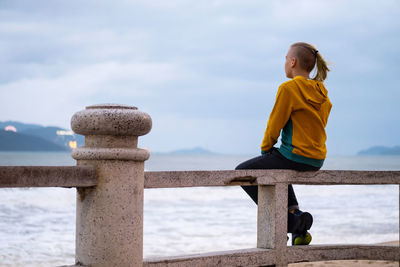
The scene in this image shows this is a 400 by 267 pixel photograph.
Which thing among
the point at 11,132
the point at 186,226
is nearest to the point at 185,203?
the point at 186,226

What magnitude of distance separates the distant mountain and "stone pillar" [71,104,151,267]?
8464 cm

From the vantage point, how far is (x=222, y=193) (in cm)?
2622

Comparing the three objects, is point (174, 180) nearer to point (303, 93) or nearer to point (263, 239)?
→ point (263, 239)

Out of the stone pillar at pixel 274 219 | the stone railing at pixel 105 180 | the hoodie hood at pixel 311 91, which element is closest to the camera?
the stone railing at pixel 105 180

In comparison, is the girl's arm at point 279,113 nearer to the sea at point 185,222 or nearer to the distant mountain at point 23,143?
the sea at point 185,222

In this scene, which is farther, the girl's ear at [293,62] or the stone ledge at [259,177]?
the girl's ear at [293,62]

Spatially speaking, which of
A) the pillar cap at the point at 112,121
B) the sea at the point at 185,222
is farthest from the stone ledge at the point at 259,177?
the sea at the point at 185,222

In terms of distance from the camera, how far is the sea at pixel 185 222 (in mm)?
11422

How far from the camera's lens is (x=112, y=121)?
108 inches

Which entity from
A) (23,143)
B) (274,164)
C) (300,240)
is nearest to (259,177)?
(274,164)

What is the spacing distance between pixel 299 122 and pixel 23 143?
8998cm

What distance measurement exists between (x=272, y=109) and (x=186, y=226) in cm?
1138

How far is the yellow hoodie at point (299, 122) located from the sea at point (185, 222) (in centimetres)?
688

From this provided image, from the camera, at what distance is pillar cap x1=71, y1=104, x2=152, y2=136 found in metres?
2.76
